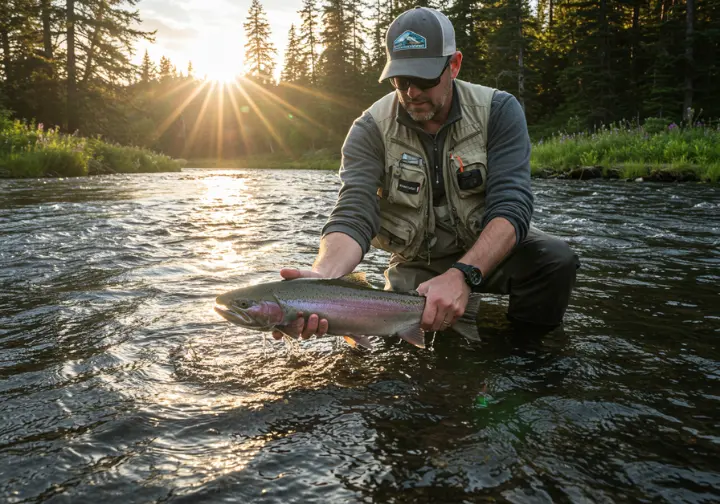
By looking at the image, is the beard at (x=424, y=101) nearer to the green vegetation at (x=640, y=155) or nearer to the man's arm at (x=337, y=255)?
the man's arm at (x=337, y=255)

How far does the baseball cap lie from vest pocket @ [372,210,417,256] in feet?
3.50

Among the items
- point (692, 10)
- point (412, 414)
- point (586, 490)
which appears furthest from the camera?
point (692, 10)

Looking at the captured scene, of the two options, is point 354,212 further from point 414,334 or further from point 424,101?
point 414,334

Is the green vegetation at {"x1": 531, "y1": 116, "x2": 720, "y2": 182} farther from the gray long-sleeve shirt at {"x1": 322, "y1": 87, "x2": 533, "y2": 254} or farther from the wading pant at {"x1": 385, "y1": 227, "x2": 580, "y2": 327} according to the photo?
the gray long-sleeve shirt at {"x1": 322, "y1": 87, "x2": 533, "y2": 254}

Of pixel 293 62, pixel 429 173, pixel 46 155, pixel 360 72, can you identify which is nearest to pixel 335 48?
pixel 360 72

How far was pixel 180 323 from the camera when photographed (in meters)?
4.14

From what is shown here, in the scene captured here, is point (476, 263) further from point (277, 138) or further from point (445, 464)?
point (277, 138)

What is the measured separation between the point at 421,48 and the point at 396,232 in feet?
4.34

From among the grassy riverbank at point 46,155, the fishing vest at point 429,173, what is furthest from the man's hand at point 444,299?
the grassy riverbank at point 46,155

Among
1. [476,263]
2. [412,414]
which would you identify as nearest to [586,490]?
[412,414]

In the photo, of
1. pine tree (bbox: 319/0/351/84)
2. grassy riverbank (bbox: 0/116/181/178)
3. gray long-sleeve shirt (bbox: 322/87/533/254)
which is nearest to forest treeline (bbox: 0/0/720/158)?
pine tree (bbox: 319/0/351/84)

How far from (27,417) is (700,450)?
3.08 meters

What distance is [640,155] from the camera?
17.2 metres

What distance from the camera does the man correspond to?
3559mm
